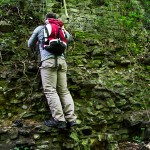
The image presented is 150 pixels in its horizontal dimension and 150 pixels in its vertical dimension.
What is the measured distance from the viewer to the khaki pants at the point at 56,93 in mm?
5551

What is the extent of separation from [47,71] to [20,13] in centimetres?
284

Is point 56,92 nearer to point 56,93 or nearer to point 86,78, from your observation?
point 56,93

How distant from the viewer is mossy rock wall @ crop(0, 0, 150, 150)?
18.9 ft

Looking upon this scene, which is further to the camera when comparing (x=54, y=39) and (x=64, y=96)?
(x=64, y=96)

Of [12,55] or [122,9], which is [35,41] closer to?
[12,55]

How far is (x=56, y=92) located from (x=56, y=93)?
0.10 ft

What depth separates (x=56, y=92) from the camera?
5.71 metres

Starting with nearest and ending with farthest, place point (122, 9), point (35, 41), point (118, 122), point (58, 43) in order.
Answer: point (58, 43), point (35, 41), point (118, 122), point (122, 9)

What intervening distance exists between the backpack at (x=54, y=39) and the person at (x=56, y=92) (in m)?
0.10

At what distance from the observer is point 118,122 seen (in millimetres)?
6523

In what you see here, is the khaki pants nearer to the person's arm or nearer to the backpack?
the backpack

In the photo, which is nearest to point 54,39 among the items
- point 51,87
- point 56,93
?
point 51,87

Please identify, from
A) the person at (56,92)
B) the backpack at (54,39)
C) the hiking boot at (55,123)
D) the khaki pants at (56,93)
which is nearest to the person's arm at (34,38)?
the person at (56,92)

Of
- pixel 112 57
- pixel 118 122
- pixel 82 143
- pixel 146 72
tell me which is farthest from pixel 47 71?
pixel 146 72
